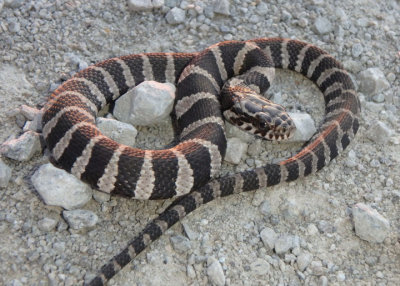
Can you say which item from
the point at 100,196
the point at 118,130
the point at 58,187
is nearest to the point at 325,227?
the point at 100,196

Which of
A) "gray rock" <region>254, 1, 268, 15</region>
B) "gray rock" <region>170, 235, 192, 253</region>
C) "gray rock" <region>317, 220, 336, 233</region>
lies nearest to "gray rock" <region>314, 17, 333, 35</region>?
"gray rock" <region>254, 1, 268, 15</region>

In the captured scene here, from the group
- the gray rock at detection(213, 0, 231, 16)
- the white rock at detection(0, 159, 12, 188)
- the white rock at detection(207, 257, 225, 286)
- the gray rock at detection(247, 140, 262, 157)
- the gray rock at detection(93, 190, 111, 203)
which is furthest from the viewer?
the gray rock at detection(213, 0, 231, 16)

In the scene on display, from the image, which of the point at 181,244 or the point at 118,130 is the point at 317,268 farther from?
the point at 118,130

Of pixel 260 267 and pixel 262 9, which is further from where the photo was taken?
pixel 262 9

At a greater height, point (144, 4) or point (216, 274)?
point (144, 4)

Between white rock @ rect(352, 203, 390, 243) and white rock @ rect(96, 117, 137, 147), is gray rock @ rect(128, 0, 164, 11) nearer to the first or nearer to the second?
white rock @ rect(96, 117, 137, 147)

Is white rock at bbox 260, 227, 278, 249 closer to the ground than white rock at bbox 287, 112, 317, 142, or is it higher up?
closer to the ground

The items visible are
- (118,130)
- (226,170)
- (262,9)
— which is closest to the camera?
(118,130)
